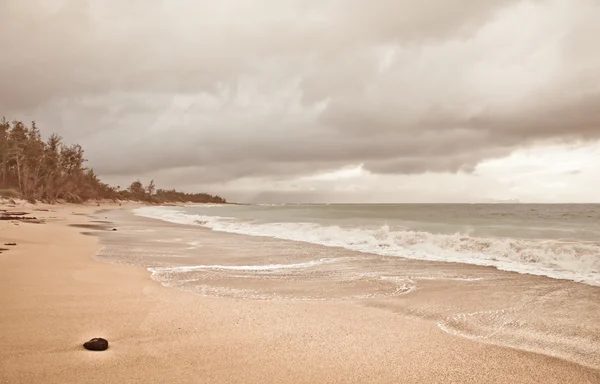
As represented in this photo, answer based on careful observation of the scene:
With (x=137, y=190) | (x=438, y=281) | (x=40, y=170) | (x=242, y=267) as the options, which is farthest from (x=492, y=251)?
(x=137, y=190)

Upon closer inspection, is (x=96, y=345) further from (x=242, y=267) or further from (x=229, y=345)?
(x=242, y=267)

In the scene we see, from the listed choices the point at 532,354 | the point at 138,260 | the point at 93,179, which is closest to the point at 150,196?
the point at 93,179

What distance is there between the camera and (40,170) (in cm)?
7281

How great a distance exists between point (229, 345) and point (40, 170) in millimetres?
85946

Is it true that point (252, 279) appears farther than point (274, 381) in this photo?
Yes

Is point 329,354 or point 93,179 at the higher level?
point 93,179

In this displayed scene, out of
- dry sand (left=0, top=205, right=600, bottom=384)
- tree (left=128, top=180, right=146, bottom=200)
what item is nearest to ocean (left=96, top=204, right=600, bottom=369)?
dry sand (left=0, top=205, right=600, bottom=384)

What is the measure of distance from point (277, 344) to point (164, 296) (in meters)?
2.74

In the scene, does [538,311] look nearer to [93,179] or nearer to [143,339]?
[143,339]

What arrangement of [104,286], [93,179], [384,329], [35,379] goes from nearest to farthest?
[35,379], [384,329], [104,286], [93,179]

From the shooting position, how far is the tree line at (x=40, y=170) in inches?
2414

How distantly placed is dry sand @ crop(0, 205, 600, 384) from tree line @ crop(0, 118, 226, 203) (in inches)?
2298

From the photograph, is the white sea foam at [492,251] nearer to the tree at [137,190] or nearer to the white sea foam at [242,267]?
the white sea foam at [242,267]

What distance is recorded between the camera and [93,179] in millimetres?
101562
